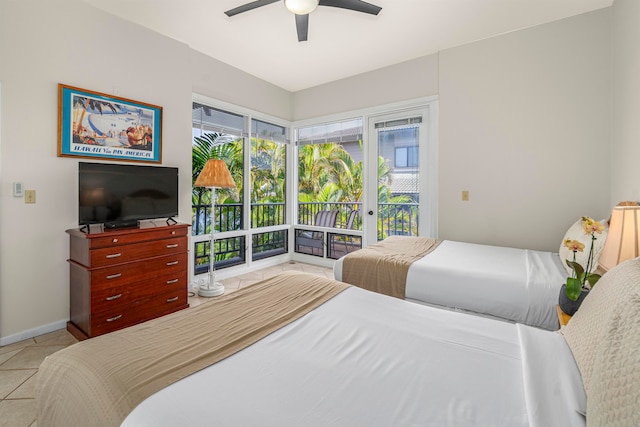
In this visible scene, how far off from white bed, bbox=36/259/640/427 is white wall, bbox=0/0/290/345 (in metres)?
2.07

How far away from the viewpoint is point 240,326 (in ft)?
4.03

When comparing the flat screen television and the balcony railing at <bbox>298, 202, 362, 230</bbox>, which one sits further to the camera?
the balcony railing at <bbox>298, 202, 362, 230</bbox>

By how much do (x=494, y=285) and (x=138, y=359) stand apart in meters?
2.03

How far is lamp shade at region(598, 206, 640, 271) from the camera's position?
1323 millimetres

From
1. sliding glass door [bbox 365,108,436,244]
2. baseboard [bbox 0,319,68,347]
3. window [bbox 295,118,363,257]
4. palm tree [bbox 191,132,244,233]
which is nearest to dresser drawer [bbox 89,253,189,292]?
baseboard [bbox 0,319,68,347]

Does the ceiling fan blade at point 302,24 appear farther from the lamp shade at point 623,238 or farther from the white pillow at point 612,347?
the white pillow at point 612,347

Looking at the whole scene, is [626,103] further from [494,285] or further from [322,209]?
[322,209]

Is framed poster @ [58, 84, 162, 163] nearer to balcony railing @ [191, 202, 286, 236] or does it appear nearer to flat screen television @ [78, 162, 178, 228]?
flat screen television @ [78, 162, 178, 228]

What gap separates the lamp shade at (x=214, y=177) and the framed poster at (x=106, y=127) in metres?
0.46

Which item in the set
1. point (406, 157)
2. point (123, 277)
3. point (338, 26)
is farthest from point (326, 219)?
point (123, 277)

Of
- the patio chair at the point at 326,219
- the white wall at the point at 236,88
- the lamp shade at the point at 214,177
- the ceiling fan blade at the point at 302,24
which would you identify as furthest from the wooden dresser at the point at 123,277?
the patio chair at the point at 326,219

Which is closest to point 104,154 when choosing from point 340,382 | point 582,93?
point 340,382

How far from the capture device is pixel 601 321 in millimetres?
854

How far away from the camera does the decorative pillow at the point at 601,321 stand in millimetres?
697
